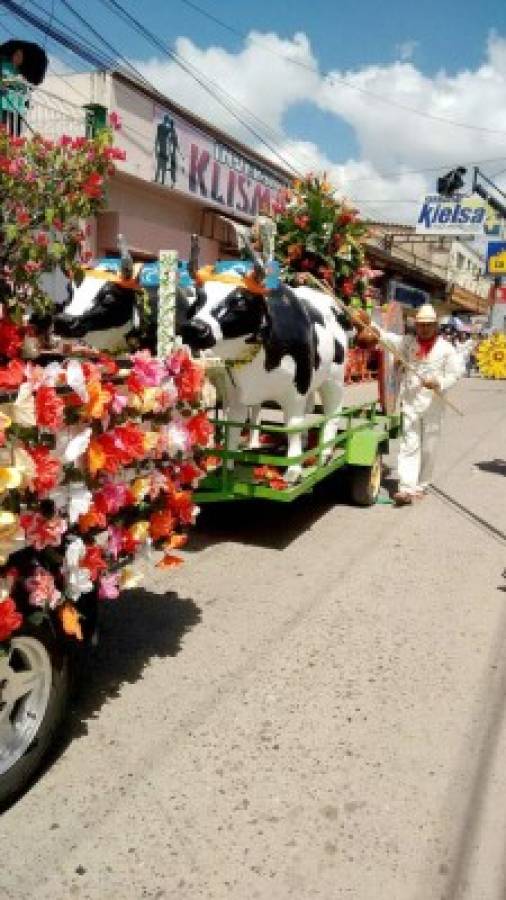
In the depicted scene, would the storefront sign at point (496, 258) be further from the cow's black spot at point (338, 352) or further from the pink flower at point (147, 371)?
the pink flower at point (147, 371)

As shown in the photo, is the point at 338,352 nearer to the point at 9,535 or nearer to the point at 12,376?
the point at 12,376

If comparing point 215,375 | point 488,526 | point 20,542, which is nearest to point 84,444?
point 20,542

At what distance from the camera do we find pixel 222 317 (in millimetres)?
4703

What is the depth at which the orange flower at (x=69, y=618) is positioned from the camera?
2518 mm

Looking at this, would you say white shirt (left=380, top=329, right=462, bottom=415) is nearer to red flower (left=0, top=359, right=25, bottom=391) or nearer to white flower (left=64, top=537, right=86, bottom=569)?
white flower (left=64, top=537, right=86, bottom=569)

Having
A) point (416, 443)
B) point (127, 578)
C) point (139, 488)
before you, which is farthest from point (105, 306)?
point (416, 443)

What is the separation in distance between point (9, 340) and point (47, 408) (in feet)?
1.92

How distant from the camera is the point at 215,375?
17.9 feet

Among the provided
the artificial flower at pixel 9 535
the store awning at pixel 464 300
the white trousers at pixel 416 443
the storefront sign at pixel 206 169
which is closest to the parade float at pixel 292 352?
the white trousers at pixel 416 443

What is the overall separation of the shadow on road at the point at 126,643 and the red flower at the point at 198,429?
109cm

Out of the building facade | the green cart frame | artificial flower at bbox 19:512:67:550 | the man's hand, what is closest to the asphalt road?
the green cart frame

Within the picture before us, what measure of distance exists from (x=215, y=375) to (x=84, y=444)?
309cm

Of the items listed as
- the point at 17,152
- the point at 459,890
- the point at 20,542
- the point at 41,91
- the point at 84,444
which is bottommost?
the point at 459,890

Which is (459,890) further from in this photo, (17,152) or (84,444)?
(17,152)
